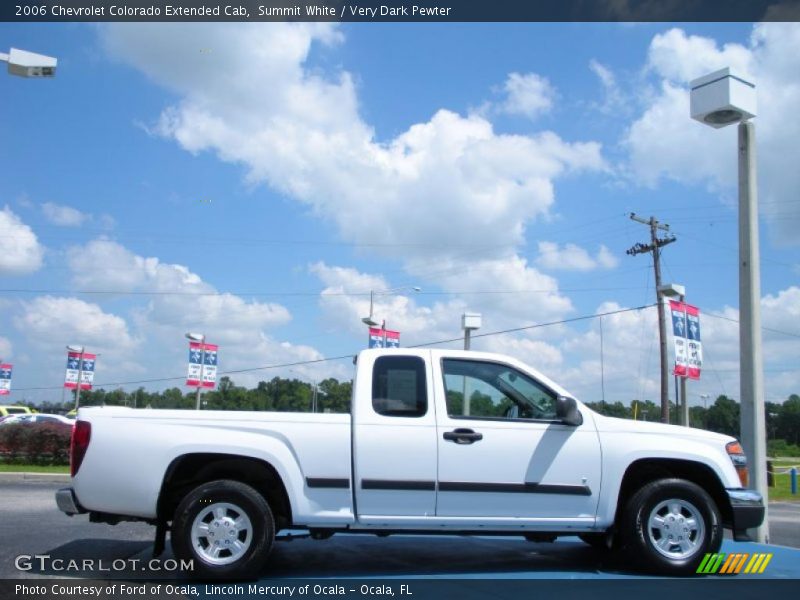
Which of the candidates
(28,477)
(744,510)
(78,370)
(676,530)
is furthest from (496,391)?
(78,370)

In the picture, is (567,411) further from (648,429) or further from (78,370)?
(78,370)

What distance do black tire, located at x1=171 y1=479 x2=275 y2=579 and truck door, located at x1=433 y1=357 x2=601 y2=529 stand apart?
1462mm

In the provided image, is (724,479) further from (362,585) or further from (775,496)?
(775,496)

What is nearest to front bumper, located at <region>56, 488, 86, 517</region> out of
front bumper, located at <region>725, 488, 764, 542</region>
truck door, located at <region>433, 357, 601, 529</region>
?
truck door, located at <region>433, 357, 601, 529</region>

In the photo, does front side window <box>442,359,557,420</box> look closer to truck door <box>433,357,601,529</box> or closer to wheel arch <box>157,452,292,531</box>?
truck door <box>433,357,601,529</box>

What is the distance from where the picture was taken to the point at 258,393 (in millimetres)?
17781

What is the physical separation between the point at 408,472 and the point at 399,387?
0.75 meters

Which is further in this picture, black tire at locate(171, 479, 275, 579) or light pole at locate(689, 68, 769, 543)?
light pole at locate(689, 68, 769, 543)

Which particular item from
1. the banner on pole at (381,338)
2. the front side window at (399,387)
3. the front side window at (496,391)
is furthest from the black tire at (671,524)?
the banner on pole at (381,338)

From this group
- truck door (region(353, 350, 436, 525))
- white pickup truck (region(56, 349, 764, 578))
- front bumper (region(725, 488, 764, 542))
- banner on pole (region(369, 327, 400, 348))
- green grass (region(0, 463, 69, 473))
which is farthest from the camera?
banner on pole (region(369, 327, 400, 348))

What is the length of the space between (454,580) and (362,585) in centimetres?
80

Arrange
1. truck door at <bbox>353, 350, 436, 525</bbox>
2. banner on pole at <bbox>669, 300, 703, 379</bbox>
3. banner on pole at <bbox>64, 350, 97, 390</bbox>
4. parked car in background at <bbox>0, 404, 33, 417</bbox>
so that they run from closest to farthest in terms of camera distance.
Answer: truck door at <bbox>353, 350, 436, 525</bbox>
banner on pole at <bbox>669, 300, 703, 379</bbox>
banner on pole at <bbox>64, 350, 97, 390</bbox>
parked car in background at <bbox>0, 404, 33, 417</bbox>

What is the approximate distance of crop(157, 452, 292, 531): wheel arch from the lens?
623 cm

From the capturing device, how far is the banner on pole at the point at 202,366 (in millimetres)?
20484
